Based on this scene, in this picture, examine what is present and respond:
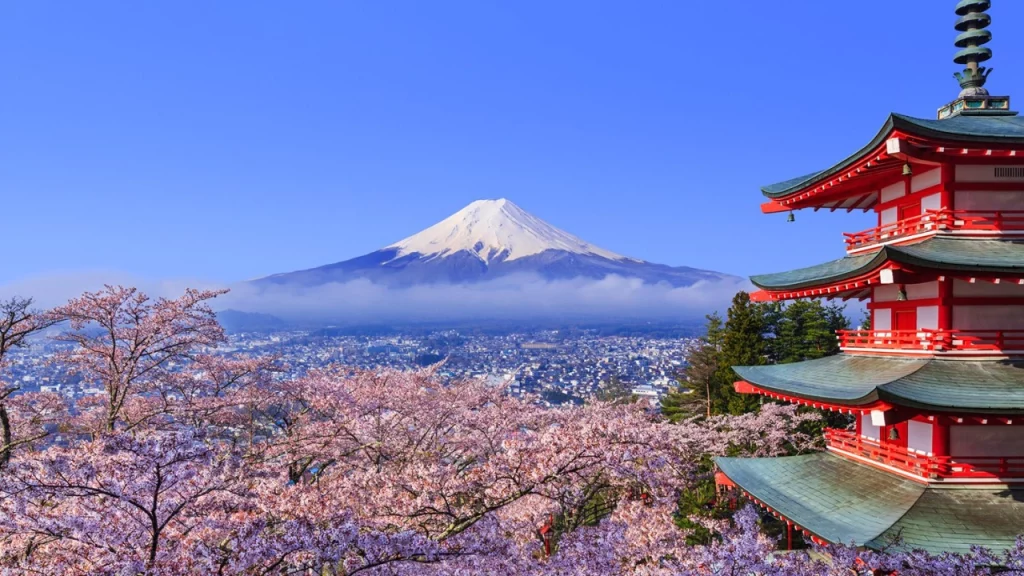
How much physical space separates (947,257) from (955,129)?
1761mm

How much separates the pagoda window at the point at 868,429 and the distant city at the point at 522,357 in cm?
1323

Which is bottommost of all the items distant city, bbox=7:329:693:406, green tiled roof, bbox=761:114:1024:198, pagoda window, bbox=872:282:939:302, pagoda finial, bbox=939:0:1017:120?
distant city, bbox=7:329:693:406

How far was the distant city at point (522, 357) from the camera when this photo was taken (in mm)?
43737

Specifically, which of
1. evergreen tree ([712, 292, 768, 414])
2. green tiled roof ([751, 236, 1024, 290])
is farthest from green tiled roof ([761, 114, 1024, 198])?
evergreen tree ([712, 292, 768, 414])

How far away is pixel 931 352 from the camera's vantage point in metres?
8.09

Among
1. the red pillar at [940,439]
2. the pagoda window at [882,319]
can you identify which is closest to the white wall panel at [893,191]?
the pagoda window at [882,319]

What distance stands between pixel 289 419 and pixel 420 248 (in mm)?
187703

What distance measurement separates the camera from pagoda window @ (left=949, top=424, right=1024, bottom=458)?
7824mm

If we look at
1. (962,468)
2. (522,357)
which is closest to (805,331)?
(962,468)

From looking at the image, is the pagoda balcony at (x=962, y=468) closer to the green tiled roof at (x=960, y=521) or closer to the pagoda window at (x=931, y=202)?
the green tiled roof at (x=960, y=521)

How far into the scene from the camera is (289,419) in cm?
1404

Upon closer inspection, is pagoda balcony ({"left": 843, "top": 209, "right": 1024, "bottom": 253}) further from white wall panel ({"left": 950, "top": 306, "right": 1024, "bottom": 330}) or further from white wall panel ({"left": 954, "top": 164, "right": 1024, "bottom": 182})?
white wall panel ({"left": 950, "top": 306, "right": 1024, "bottom": 330})

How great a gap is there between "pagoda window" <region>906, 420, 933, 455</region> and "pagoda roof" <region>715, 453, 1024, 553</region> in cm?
47

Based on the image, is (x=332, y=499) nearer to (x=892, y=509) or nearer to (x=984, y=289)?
(x=892, y=509)
